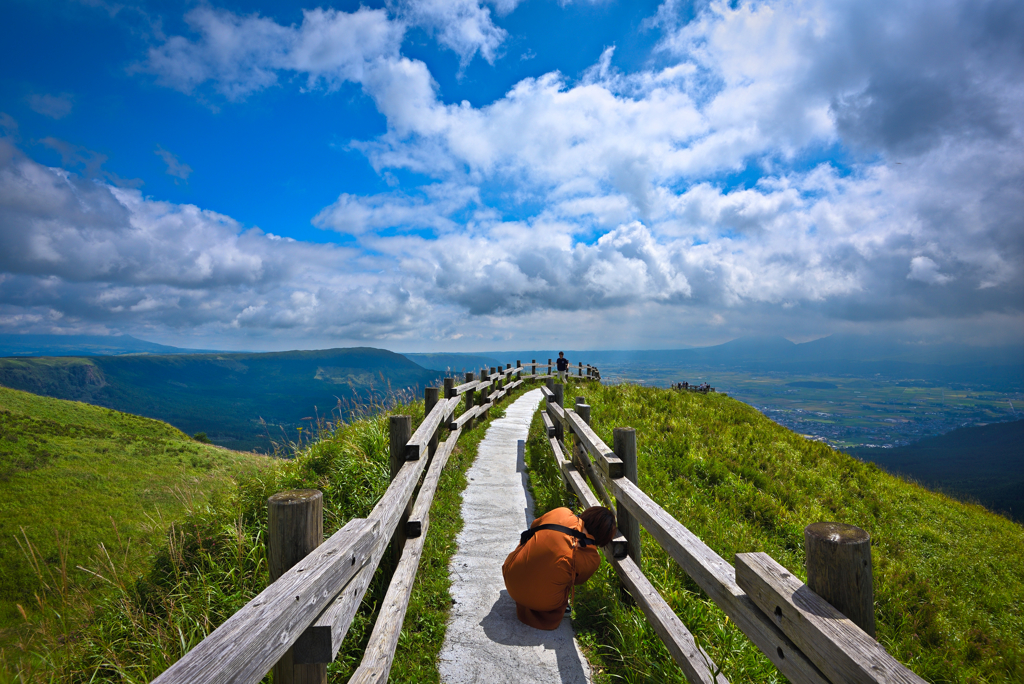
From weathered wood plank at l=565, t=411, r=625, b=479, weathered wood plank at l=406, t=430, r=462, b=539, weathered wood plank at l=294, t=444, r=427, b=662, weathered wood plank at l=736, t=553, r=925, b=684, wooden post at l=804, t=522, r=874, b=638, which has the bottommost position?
weathered wood plank at l=406, t=430, r=462, b=539

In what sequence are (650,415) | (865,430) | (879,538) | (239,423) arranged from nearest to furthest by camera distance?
1. (879,538)
2. (650,415)
3. (865,430)
4. (239,423)

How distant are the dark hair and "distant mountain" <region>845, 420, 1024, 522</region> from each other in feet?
253

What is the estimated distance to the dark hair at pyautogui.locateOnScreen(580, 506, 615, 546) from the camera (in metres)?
4.12

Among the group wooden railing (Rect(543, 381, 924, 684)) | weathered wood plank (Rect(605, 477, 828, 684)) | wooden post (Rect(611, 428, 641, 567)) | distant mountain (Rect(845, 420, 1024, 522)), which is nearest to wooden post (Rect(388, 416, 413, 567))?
wooden post (Rect(611, 428, 641, 567))

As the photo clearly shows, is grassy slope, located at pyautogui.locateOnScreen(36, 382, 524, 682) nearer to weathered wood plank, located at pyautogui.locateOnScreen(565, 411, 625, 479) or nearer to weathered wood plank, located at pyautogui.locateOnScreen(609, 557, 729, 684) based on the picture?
weathered wood plank, located at pyautogui.locateOnScreen(609, 557, 729, 684)

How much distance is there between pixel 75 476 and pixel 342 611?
1417 inches

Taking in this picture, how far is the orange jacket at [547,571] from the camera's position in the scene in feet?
13.2

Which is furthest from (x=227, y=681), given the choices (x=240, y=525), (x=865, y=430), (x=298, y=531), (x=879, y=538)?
(x=865, y=430)

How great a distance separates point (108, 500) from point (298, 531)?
30526 mm

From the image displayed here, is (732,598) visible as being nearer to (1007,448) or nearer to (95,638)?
(95,638)

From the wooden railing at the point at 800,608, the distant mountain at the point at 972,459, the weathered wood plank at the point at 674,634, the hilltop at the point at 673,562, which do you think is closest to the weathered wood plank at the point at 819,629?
the wooden railing at the point at 800,608

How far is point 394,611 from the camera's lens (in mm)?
3439

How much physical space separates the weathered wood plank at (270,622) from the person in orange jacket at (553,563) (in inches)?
79.0

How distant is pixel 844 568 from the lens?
1.61m
